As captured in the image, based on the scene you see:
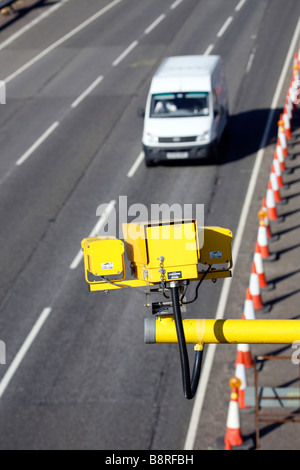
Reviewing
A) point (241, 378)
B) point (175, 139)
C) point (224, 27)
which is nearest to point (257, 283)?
point (241, 378)

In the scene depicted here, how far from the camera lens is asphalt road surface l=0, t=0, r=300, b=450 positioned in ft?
39.5

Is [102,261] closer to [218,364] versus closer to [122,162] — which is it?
[218,364]

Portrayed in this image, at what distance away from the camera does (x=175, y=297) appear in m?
4.57

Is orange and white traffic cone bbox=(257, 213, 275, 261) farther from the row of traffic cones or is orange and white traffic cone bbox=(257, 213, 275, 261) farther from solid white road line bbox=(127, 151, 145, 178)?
solid white road line bbox=(127, 151, 145, 178)

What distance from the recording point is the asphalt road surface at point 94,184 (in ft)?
39.5

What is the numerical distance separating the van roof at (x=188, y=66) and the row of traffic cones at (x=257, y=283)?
2.54 meters

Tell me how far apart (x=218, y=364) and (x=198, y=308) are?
1.73m

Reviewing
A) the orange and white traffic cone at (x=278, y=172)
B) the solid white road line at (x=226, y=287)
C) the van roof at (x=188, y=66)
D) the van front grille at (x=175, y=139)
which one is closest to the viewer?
the solid white road line at (x=226, y=287)

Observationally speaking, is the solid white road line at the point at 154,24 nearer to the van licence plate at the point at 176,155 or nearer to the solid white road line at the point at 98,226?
the van licence plate at the point at 176,155

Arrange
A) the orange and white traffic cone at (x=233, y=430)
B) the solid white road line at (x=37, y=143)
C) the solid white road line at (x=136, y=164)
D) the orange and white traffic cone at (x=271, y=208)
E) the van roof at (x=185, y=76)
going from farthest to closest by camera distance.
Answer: the solid white road line at (x=37, y=143)
the van roof at (x=185, y=76)
the solid white road line at (x=136, y=164)
the orange and white traffic cone at (x=271, y=208)
the orange and white traffic cone at (x=233, y=430)

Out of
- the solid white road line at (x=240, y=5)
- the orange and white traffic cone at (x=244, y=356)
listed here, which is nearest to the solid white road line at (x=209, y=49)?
the solid white road line at (x=240, y=5)

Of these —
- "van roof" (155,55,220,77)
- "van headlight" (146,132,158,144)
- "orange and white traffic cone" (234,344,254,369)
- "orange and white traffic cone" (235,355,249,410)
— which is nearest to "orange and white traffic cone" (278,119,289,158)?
"van roof" (155,55,220,77)

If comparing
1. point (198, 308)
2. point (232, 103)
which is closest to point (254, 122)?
point (232, 103)

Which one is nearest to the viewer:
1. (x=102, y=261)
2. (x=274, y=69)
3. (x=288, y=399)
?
(x=102, y=261)
